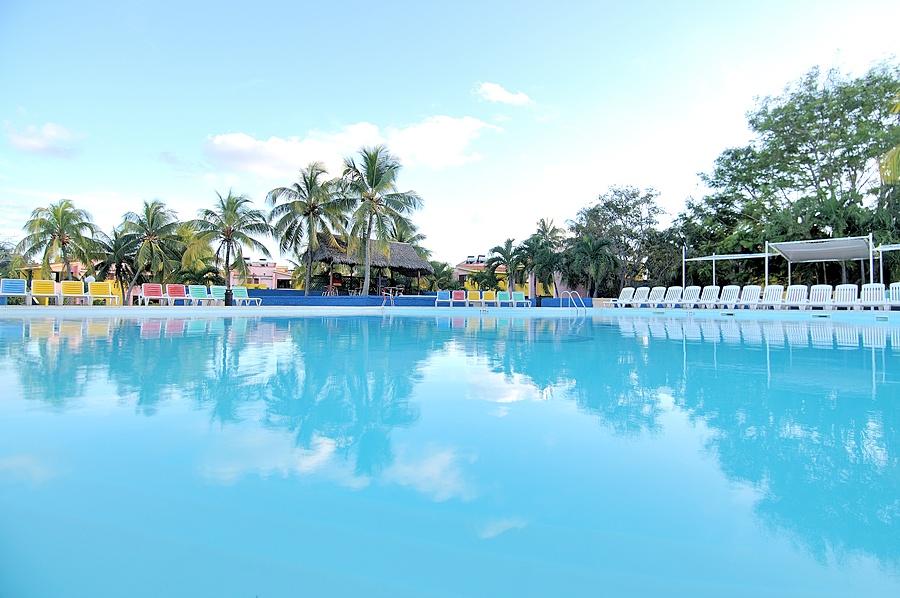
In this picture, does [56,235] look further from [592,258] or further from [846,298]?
[846,298]

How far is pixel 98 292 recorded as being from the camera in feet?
54.3

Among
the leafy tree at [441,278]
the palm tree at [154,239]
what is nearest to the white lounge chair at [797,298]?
the leafy tree at [441,278]

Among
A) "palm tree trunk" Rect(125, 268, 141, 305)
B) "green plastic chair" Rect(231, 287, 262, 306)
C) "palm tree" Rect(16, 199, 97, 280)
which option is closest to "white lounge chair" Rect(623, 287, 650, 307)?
"green plastic chair" Rect(231, 287, 262, 306)

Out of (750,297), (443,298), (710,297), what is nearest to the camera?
(750,297)

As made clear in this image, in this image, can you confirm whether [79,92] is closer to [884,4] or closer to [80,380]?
[80,380]

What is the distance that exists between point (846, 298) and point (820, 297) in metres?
0.65

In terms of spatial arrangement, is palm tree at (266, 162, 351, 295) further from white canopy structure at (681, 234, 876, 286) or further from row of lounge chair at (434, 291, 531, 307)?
white canopy structure at (681, 234, 876, 286)

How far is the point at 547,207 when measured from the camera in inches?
1180

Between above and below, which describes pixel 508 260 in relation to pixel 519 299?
above

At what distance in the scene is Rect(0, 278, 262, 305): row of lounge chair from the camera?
14.8 meters

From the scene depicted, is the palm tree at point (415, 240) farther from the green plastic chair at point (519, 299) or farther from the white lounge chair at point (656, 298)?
the white lounge chair at point (656, 298)


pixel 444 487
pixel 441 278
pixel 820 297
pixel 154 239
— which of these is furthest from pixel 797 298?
pixel 154 239

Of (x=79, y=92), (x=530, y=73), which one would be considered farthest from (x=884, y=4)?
(x=79, y=92)

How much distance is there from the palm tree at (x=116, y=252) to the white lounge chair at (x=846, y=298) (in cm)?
2834
